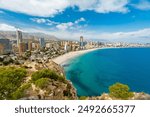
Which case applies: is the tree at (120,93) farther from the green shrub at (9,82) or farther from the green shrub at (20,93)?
the green shrub at (20,93)

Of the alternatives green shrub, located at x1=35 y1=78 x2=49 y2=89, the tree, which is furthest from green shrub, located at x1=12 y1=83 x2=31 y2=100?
the tree

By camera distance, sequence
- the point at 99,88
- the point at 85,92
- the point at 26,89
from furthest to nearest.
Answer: the point at 99,88
the point at 85,92
the point at 26,89

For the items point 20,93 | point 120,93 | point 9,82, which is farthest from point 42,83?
point 120,93

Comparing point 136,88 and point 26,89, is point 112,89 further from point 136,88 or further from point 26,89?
point 136,88

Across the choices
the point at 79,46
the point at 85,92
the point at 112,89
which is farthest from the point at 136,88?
the point at 79,46

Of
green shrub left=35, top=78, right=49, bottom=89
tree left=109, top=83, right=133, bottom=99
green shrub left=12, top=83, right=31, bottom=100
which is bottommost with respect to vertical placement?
tree left=109, top=83, right=133, bottom=99

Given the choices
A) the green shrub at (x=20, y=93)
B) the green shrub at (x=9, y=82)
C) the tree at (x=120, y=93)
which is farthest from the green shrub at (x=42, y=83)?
the tree at (x=120, y=93)

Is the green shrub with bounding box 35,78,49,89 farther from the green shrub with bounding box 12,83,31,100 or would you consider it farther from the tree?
the tree

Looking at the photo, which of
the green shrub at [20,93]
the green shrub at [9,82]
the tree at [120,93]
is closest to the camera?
the green shrub at [20,93]

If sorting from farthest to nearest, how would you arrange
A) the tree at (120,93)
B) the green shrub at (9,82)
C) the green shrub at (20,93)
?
the tree at (120,93), the green shrub at (9,82), the green shrub at (20,93)

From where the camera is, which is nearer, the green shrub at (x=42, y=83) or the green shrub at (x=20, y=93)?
the green shrub at (x=20, y=93)

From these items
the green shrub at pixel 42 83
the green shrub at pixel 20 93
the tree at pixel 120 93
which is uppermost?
the green shrub at pixel 42 83
